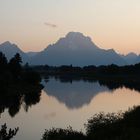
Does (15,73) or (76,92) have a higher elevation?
(15,73)

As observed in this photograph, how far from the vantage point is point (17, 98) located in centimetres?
8994

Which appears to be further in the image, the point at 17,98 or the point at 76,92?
the point at 76,92

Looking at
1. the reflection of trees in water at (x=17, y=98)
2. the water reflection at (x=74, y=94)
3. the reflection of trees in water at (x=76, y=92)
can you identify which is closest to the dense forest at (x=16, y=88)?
the reflection of trees in water at (x=17, y=98)

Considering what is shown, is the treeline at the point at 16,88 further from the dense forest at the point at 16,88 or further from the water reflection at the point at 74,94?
the water reflection at the point at 74,94

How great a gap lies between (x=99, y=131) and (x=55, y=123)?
2471 centimetres

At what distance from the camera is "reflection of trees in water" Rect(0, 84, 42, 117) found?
73938mm

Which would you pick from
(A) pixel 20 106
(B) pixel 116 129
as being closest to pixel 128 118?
(B) pixel 116 129

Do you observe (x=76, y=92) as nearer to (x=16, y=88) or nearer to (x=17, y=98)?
(x=16, y=88)

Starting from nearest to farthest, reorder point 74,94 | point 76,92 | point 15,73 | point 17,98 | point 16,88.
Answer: point 17,98, point 16,88, point 74,94, point 15,73, point 76,92

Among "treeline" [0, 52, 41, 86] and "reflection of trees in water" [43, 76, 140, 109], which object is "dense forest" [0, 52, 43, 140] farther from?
"reflection of trees in water" [43, 76, 140, 109]

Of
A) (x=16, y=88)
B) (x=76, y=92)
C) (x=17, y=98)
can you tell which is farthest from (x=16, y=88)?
(x=76, y=92)

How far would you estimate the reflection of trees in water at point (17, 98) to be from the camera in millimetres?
73938

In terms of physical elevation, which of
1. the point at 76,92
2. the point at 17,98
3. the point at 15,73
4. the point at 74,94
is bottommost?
the point at 76,92

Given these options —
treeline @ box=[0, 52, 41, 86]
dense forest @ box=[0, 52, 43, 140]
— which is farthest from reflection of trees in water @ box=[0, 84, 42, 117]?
treeline @ box=[0, 52, 41, 86]
